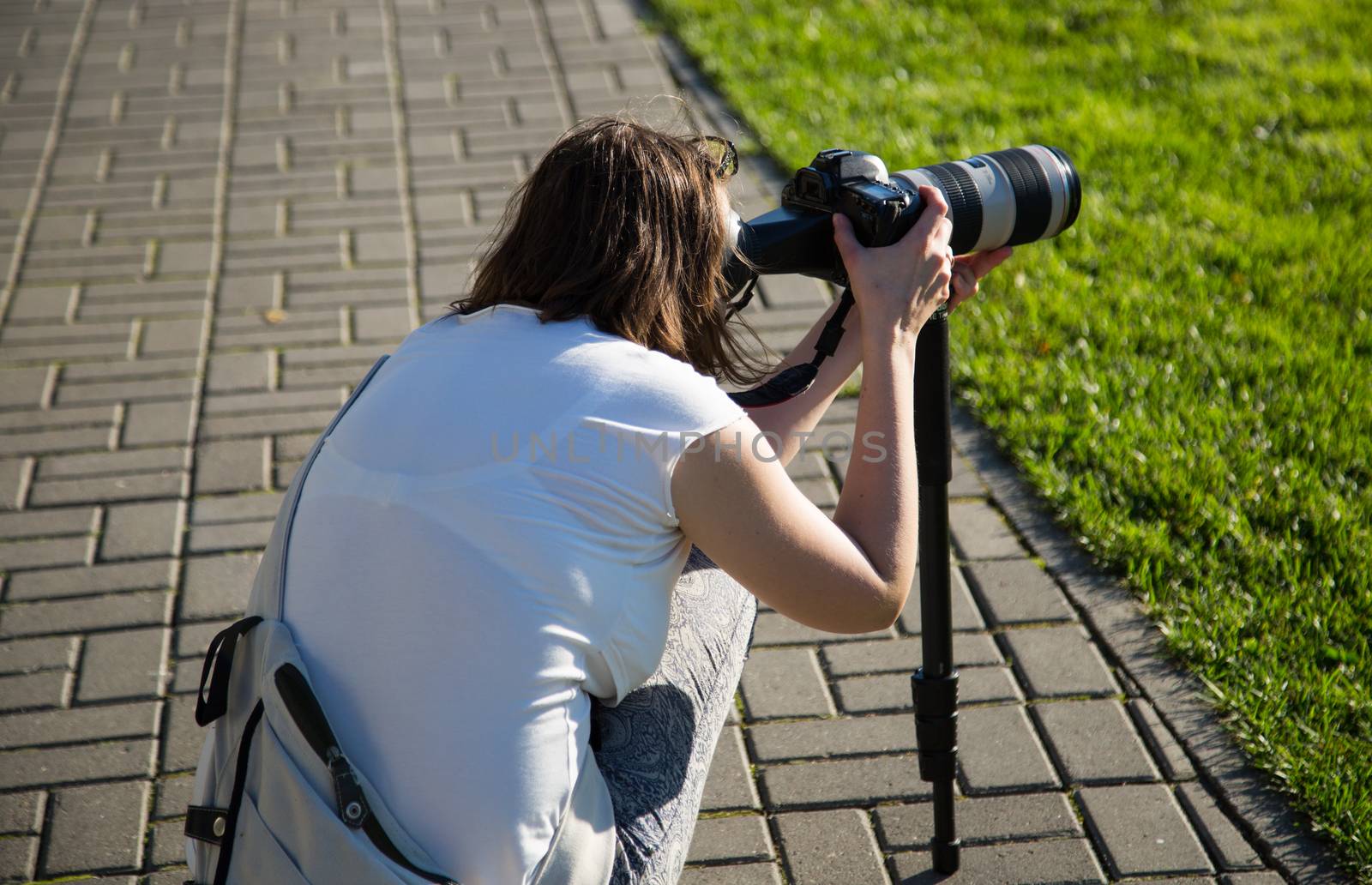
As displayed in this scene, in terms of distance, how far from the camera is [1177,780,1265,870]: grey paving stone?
201cm

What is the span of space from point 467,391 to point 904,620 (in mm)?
1414

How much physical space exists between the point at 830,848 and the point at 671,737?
580 mm

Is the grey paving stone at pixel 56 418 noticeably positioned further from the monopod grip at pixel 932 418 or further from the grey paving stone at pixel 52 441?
the monopod grip at pixel 932 418

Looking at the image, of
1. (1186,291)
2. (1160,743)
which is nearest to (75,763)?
(1160,743)

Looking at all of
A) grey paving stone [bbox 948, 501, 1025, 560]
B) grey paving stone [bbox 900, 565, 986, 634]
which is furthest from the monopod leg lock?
grey paving stone [bbox 948, 501, 1025, 560]

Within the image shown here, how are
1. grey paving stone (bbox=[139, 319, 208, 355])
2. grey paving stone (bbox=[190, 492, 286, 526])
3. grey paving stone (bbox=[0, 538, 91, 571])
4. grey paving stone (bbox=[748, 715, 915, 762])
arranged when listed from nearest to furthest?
grey paving stone (bbox=[748, 715, 915, 762])
grey paving stone (bbox=[0, 538, 91, 571])
grey paving stone (bbox=[190, 492, 286, 526])
grey paving stone (bbox=[139, 319, 208, 355])

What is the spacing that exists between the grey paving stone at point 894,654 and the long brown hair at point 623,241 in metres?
1.01

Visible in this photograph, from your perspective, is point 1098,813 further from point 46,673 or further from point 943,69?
point 943,69

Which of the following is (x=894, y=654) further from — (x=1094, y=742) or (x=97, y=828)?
(x=97, y=828)

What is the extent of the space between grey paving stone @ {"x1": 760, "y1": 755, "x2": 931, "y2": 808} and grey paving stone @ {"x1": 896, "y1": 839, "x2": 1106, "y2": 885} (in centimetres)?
14

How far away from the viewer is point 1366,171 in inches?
166

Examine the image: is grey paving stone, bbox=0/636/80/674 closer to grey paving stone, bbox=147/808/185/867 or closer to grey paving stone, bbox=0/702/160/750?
grey paving stone, bbox=0/702/160/750

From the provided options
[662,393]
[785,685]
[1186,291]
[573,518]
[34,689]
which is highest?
[662,393]

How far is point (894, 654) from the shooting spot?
246cm
